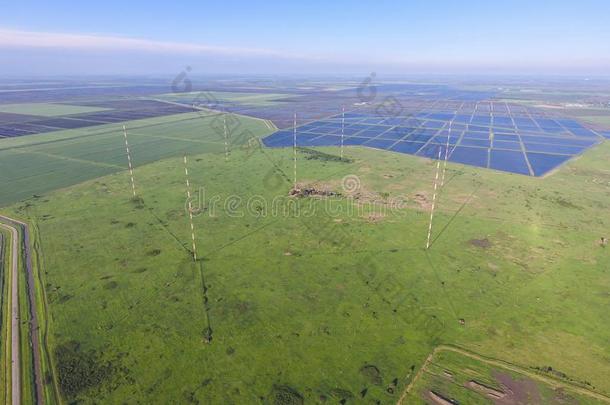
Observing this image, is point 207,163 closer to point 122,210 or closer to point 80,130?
point 122,210

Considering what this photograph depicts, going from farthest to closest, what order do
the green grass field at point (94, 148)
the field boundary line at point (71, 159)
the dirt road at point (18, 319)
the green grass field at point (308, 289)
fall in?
the field boundary line at point (71, 159) < the green grass field at point (94, 148) < the green grass field at point (308, 289) < the dirt road at point (18, 319)

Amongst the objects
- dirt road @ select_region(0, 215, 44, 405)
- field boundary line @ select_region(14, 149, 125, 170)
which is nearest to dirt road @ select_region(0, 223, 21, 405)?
dirt road @ select_region(0, 215, 44, 405)

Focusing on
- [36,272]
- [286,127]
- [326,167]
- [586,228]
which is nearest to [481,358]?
[586,228]

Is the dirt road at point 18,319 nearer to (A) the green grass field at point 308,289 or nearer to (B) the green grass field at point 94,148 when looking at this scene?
(A) the green grass field at point 308,289

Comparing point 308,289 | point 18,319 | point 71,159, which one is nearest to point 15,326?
point 18,319

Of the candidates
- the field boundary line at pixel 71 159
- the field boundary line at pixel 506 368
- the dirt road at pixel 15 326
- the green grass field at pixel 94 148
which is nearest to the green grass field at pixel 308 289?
the field boundary line at pixel 506 368

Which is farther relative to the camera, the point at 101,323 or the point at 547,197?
the point at 547,197
